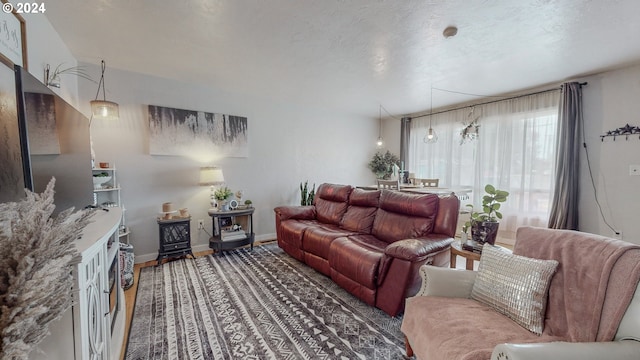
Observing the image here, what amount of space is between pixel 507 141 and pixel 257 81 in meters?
4.10

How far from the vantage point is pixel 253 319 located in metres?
2.03

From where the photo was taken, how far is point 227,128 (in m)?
3.86

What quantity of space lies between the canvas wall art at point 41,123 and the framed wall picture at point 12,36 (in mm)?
206

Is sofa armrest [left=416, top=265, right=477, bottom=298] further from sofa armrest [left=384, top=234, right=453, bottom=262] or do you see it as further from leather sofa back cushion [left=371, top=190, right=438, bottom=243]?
leather sofa back cushion [left=371, top=190, right=438, bottom=243]

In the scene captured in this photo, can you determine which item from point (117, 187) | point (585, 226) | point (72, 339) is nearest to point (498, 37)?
point (585, 226)

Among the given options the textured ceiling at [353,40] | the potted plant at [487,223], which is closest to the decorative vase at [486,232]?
the potted plant at [487,223]

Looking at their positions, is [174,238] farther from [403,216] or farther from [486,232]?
[486,232]

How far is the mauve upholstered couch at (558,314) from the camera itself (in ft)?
2.97

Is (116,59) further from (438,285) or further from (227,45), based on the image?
(438,285)

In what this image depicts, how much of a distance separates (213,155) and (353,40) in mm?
2568

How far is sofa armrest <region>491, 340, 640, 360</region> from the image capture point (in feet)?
2.79

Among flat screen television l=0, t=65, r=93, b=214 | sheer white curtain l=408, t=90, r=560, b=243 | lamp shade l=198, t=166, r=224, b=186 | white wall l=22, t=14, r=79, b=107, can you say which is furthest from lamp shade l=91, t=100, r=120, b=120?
sheer white curtain l=408, t=90, r=560, b=243

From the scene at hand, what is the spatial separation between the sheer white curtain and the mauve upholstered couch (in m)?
3.14

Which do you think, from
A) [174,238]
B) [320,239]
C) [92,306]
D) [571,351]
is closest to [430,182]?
[320,239]
